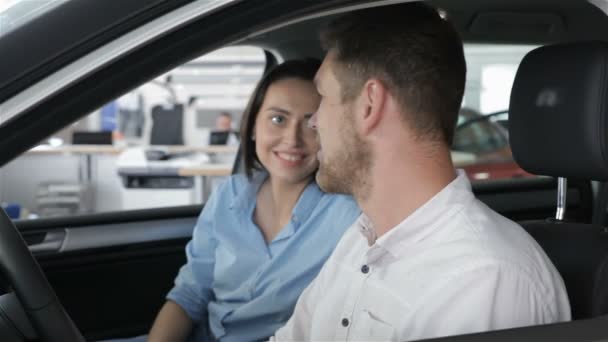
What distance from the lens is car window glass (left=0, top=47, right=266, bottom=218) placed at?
6508 millimetres

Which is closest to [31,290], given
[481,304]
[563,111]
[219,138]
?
[481,304]

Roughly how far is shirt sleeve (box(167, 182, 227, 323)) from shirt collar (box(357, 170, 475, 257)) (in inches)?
33.8

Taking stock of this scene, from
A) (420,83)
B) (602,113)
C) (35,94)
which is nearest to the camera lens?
(35,94)

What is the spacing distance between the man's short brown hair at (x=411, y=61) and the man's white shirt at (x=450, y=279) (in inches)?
5.3

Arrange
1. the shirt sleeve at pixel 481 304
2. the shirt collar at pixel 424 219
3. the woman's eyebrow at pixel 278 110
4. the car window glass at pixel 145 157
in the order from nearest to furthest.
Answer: the shirt sleeve at pixel 481 304, the shirt collar at pixel 424 219, the woman's eyebrow at pixel 278 110, the car window glass at pixel 145 157

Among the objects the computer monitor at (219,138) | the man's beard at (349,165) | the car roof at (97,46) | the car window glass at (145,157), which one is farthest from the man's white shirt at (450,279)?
the computer monitor at (219,138)

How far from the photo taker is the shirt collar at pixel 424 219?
1.27m

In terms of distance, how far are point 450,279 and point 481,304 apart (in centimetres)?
7

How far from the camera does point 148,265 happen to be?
2.43 m

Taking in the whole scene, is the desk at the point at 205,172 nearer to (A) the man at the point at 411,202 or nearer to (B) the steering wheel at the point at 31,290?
(A) the man at the point at 411,202

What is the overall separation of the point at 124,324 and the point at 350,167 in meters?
1.37

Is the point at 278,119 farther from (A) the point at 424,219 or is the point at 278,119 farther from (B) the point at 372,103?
(A) the point at 424,219

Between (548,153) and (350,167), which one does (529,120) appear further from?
(350,167)

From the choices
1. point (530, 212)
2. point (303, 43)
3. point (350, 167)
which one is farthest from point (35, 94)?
point (530, 212)
